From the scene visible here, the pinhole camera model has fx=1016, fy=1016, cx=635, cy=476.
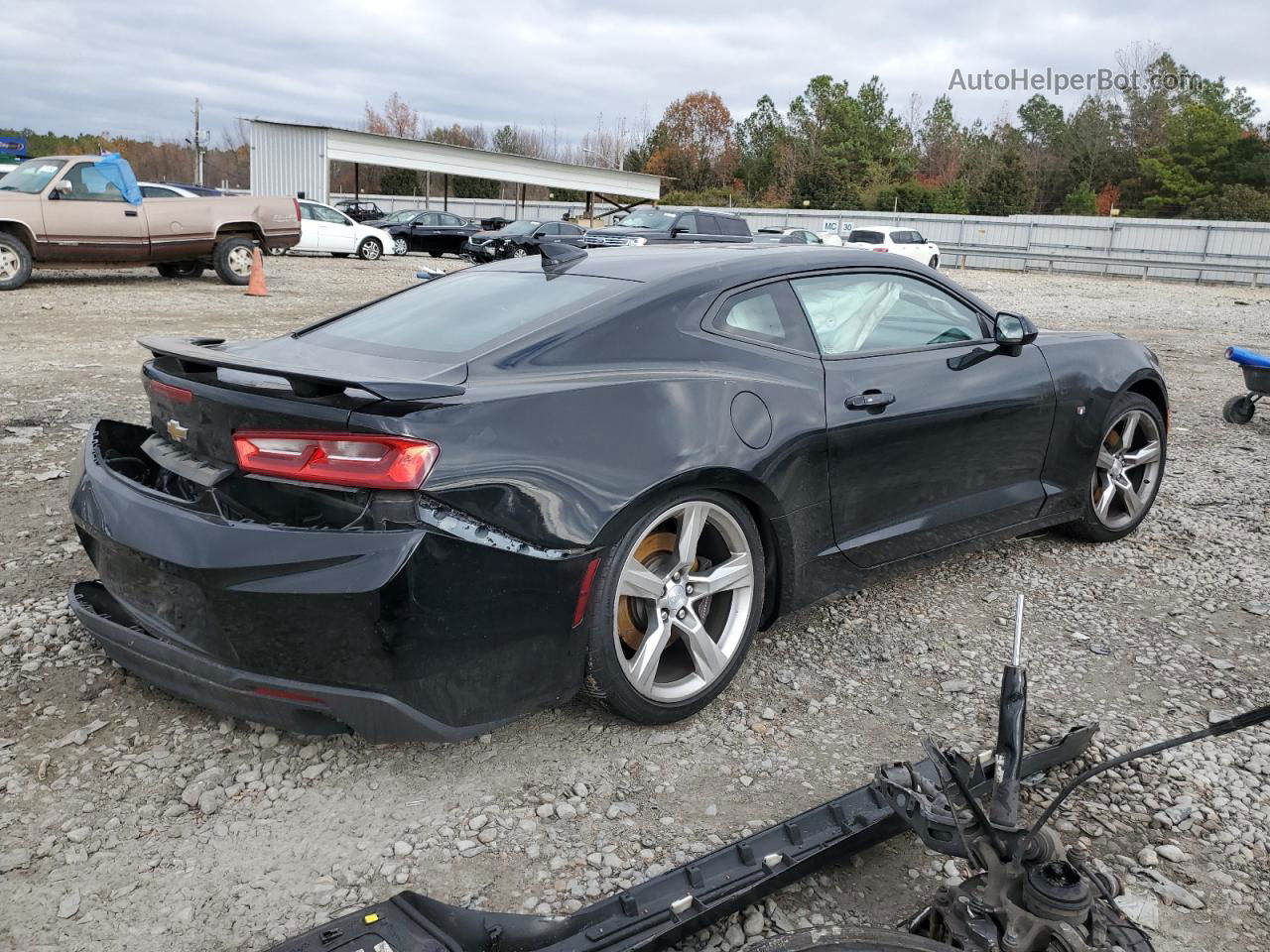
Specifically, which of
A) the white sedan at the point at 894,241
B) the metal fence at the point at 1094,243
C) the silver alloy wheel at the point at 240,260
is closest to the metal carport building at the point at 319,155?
the metal fence at the point at 1094,243

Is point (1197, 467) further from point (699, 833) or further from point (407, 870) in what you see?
point (407, 870)

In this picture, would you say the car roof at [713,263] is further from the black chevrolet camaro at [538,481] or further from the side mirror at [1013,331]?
the side mirror at [1013,331]

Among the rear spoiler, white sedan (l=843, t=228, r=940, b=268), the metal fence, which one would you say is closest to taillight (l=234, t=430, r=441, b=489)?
the rear spoiler

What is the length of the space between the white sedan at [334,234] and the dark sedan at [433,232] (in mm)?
3948

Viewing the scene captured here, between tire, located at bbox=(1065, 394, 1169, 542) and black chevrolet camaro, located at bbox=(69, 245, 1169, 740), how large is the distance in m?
0.87

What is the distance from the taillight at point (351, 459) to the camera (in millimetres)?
2500

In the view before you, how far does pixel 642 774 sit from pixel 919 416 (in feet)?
5.54

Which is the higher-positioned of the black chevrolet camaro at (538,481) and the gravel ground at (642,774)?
the black chevrolet camaro at (538,481)

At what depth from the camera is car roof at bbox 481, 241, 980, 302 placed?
3422mm

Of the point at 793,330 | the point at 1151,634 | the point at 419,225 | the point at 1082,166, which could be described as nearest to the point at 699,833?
the point at 793,330

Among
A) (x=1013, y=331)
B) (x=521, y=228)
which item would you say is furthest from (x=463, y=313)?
(x=521, y=228)

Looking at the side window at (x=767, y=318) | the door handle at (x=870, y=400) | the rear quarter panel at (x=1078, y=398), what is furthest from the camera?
the rear quarter panel at (x=1078, y=398)

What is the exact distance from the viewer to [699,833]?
265 cm

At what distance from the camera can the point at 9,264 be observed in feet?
43.5
